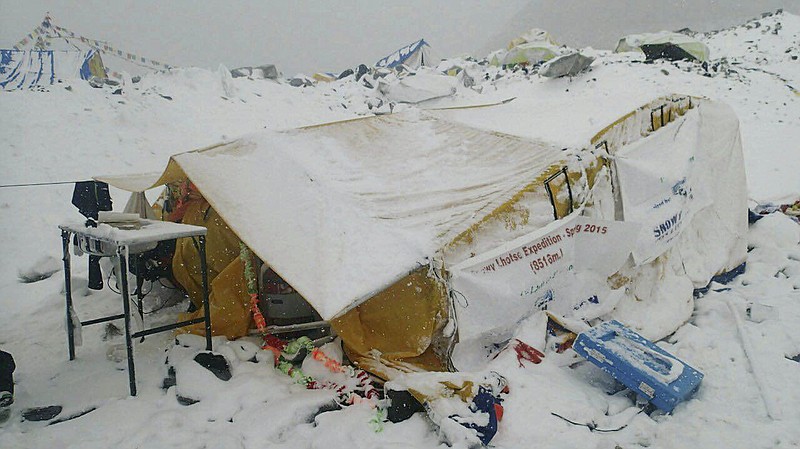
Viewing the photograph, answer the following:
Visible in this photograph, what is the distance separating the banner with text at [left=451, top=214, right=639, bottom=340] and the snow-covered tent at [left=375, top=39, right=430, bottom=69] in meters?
18.7

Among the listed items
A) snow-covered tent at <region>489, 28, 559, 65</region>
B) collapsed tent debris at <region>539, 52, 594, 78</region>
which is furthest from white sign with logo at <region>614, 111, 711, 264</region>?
snow-covered tent at <region>489, 28, 559, 65</region>

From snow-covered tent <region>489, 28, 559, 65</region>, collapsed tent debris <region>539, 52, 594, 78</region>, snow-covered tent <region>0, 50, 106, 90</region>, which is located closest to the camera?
snow-covered tent <region>0, 50, 106, 90</region>

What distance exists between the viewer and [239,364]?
140 inches

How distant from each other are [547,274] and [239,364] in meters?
2.44

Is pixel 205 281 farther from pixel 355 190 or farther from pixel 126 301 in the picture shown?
pixel 355 190

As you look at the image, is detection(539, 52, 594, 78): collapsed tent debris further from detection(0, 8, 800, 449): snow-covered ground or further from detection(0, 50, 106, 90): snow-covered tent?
detection(0, 50, 106, 90): snow-covered tent

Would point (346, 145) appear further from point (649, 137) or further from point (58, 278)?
point (58, 278)

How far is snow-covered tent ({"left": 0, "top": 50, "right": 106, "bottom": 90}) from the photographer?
12391 mm

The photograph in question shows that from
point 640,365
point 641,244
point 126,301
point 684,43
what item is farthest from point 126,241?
point 684,43

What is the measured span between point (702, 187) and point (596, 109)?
1477 millimetres

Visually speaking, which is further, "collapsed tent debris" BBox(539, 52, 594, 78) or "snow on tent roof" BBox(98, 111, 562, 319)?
"collapsed tent debris" BBox(539, 52, 594, 78)

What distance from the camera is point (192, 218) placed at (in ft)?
15.6

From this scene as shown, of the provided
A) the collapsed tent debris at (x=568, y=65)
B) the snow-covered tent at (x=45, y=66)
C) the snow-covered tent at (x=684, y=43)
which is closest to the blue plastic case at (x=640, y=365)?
the collapsed tent debris at (x=568, y=65)

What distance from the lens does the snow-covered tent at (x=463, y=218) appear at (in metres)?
3.23
